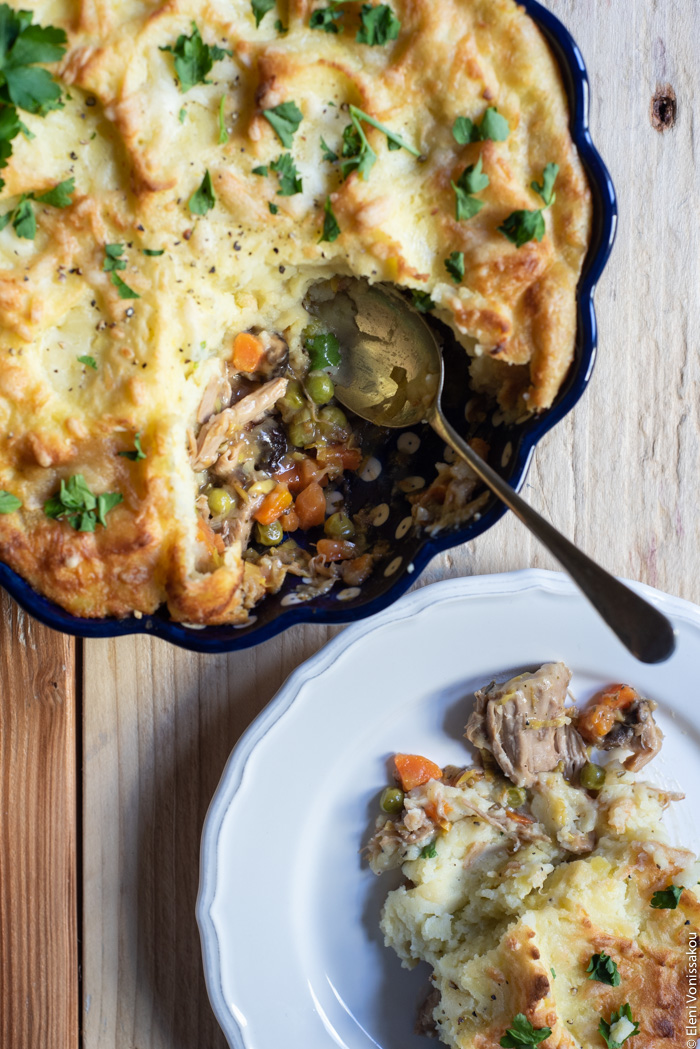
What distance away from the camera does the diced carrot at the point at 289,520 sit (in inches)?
107

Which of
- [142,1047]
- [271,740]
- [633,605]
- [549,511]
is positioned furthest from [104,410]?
[142,1047]

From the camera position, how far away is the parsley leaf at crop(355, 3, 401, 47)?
6.87ft

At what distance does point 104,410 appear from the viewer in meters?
2.20

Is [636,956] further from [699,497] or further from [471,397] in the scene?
[471,397]

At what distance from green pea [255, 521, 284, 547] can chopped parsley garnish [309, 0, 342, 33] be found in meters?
1.43

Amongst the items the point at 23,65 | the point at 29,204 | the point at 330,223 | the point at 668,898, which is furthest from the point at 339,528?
the point at 668,898

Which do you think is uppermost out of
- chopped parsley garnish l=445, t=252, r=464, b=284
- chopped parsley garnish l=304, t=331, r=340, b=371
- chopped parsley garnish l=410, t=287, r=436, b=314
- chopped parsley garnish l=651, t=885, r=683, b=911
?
chopped parsley garnish l=445, t=252, r=464, b=284

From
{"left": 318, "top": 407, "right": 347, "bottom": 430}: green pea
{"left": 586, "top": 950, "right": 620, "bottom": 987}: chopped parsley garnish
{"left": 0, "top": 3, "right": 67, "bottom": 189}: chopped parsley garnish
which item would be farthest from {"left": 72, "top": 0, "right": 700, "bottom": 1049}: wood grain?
{"left": 0, "top": 3, "right": 67, "bottom": 189}: chopped parsley garnish

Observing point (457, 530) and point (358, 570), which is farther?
point (358, 570)

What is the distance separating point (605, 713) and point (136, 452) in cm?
200

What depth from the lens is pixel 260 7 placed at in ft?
6.93

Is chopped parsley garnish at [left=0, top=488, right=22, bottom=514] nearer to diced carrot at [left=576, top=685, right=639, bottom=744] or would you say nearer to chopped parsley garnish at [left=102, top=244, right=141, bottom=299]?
chopped parsley garnish at [left=102, top=244, right=141, bottom=299]

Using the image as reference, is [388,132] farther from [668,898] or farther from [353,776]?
[668,898]

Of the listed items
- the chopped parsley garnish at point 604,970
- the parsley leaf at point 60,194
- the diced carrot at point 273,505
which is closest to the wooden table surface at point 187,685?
the diced carrot at point 273,505
